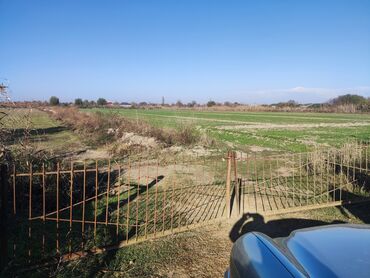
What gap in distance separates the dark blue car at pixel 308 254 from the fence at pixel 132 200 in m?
2.61

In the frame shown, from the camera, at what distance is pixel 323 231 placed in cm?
286

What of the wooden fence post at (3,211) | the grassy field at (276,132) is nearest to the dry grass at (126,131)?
the grassy field at (276,132)

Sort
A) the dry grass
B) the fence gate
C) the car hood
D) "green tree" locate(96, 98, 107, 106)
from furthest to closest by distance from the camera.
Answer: "green tree" locate(96, 98, 107, 106) < the dry grass < the fence gate < the car hood

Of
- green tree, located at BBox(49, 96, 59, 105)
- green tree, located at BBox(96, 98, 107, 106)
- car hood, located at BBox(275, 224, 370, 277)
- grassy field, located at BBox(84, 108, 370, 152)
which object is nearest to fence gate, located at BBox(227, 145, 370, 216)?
car hood, located at BBox(275, 224, 370, 277)

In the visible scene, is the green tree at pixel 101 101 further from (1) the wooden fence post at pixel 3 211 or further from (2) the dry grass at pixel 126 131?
(1) the wooden fence post at pixel 3 211

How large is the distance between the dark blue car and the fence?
261 cm

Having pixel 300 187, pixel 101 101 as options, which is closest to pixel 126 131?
pixel 300 187

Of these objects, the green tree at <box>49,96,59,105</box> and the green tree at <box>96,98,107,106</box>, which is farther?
the green tree at <box>96,98,107,106</box>

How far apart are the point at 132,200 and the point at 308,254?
5.72m

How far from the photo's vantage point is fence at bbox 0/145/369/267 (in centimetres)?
504

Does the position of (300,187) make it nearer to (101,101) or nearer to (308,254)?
(308,254)

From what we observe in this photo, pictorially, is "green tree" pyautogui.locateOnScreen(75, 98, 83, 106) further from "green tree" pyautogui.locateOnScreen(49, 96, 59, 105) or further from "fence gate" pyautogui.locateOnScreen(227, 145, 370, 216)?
"fence gate" pyautogui.locateOnScreen(227, 145, 370, 216)

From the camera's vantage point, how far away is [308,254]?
2385 mm

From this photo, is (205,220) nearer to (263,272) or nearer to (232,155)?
(232,155)
